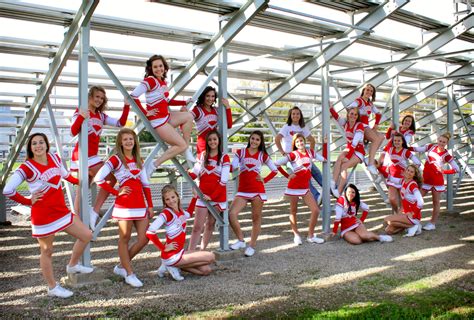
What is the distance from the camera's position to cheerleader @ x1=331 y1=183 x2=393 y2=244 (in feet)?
23.8

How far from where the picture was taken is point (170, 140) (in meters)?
5.65

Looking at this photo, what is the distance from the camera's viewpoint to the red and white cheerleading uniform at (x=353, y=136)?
8250mm

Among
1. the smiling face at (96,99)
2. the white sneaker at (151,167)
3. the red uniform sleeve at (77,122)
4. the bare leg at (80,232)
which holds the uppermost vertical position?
the smiling face at (96,99)

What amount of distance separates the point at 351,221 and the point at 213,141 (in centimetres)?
248

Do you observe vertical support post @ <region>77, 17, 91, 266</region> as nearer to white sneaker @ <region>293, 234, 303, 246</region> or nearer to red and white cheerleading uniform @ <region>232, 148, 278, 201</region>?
red and white cheerleading uniform @ <region>232, 148, 278, 201</region>

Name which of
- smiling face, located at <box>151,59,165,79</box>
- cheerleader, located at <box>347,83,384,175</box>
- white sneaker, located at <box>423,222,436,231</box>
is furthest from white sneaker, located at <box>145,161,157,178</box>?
white sneaker, located at <box>423,222,436,231</box>

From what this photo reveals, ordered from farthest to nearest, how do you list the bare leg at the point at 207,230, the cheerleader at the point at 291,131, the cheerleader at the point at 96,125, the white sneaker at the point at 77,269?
the cheerleader at the point at 291,131 → the bare leg at the point at 207,230 → the cheerleader at the point at 96,125 → the white sneaker at the point at 77,269

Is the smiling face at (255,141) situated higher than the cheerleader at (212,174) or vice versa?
the smiling face at (255,141)

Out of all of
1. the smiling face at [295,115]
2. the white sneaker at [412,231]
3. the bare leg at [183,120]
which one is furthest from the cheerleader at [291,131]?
the white sneaker at [412,231]

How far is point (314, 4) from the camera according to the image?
709cm

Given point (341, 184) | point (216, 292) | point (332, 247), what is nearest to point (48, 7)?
point (216, 292)

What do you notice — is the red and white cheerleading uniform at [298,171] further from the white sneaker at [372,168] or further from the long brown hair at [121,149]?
the long brown hair at [121,149]

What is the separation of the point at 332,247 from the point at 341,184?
1615mm

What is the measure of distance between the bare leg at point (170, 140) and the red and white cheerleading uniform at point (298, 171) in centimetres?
186
